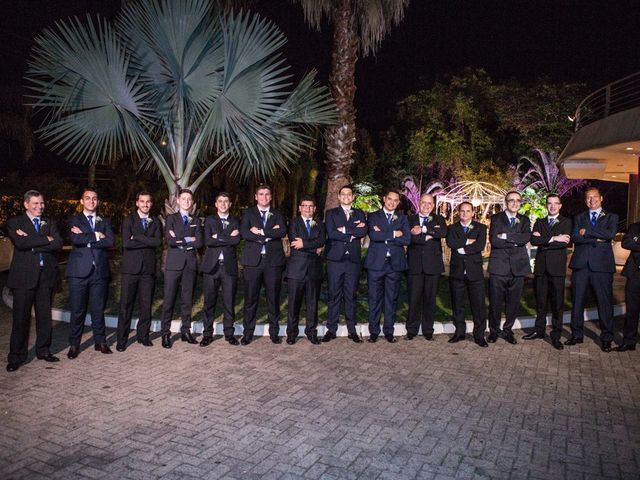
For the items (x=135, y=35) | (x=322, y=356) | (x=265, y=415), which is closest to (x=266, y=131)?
(x=135, y=35)

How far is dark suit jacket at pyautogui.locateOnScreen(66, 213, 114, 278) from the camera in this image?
6871mm

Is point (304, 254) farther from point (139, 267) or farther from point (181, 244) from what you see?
point (139, 267)

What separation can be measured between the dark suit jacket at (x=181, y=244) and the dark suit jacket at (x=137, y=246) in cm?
22

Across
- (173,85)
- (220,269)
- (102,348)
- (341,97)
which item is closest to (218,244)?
(220,269)

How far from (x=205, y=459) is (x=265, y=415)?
0.94 metres

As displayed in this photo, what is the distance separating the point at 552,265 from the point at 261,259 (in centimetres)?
423

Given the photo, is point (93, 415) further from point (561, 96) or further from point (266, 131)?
point (561, 96)

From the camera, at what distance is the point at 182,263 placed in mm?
7516

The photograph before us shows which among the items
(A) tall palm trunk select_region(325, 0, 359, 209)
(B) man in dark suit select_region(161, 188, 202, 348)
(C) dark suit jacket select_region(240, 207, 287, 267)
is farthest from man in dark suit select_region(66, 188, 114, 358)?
(A) tall palm trunk select_region(325, 0, 359, 209)

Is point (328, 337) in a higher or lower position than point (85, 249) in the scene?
lower

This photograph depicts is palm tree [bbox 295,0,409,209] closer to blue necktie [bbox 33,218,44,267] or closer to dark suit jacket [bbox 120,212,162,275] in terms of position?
dark suit jacket [bbox 120,212,162,275]

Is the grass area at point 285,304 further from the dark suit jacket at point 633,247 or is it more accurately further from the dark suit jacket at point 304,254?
the dark suit jacket at point 633,247

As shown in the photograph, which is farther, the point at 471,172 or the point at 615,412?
the point at 471,172

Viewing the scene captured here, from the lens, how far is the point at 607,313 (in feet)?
24.8
